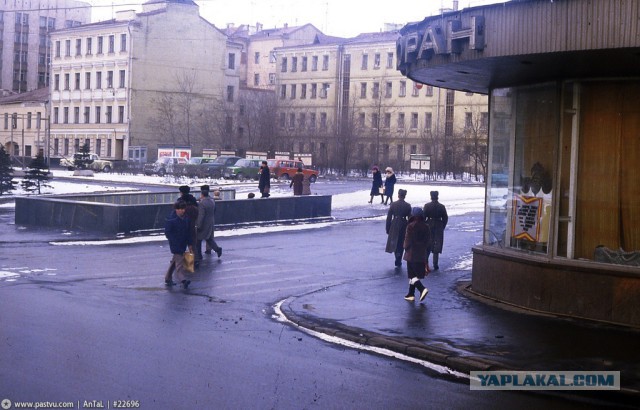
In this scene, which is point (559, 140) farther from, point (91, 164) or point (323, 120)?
point (323, 120)

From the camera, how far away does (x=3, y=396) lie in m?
7.98

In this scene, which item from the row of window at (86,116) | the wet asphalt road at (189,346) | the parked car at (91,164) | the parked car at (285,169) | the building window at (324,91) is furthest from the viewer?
the building window at (324,91)

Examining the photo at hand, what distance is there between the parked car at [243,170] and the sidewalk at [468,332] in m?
46.9

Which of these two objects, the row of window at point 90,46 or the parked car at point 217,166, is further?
the row of window at point 90,46

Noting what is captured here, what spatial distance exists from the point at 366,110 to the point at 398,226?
2723 inches

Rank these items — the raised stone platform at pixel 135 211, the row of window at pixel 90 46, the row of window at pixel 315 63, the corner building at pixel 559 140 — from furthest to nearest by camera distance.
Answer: the row of window at pixel 315 63, the row of window at pixel 90 46, the raised stone platform at pixel 135 211, the corner building at pixel 559 140

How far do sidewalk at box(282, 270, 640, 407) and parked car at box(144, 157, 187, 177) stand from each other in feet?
156

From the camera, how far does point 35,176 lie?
137 feet

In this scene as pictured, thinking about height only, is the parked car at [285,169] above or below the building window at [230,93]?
below

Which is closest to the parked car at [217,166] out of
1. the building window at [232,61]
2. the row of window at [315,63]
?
the row of window at [315,63]

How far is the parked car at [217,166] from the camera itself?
2420 inches

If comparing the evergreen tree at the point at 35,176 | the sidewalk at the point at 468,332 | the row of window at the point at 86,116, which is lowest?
the sidewalk at the point at 468,332

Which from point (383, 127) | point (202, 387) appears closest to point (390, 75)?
point (383, 127)

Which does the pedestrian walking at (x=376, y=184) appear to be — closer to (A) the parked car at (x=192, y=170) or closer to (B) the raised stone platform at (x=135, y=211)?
(B) the raised stone platform at (x=135, y=211)
